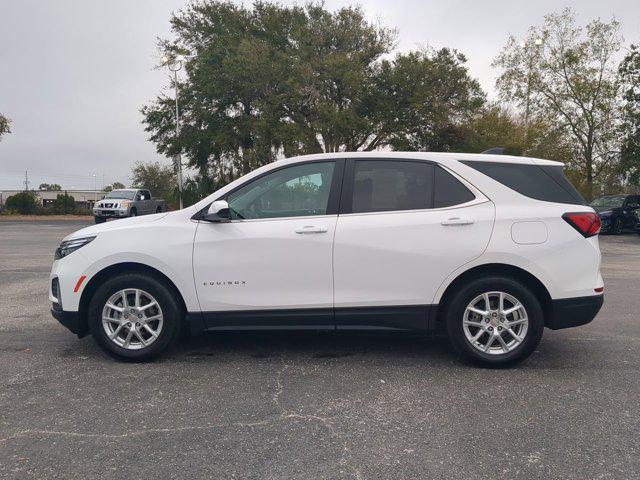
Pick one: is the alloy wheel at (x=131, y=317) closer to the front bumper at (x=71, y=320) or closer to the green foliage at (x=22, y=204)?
the front bumper at (x=71, y=320)

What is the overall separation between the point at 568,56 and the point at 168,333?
2964 cm

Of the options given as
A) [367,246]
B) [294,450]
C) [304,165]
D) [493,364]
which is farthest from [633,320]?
[294,450]

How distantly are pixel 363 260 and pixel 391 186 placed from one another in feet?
2.29

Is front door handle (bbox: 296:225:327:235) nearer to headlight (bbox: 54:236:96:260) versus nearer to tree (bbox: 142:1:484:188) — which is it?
headlight (bbox: 54:236:96:260)

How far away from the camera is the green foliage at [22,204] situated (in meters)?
38.6

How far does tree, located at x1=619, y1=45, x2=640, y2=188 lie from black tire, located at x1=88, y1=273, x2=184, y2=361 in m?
28.3

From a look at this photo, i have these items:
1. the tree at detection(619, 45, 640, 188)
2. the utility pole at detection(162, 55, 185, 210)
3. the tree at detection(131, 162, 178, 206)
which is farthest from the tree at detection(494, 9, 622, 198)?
the tree at detection(131, 162, 178, 206)

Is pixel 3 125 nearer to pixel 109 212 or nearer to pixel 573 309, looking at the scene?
pixel 109 212

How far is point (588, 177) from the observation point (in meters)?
28.4

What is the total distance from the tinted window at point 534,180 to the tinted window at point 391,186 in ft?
1.41

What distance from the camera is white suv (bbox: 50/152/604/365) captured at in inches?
166

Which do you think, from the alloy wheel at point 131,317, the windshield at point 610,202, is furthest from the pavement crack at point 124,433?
the windshield at point 610,202

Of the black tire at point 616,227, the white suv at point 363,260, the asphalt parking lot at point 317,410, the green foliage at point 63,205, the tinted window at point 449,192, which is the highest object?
the green foliage at point 63,205

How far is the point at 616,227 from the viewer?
20.9 metres
